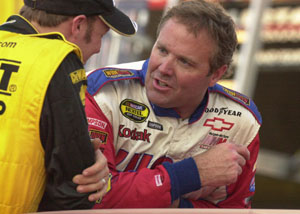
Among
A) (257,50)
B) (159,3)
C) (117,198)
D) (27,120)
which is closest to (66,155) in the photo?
(27,120)

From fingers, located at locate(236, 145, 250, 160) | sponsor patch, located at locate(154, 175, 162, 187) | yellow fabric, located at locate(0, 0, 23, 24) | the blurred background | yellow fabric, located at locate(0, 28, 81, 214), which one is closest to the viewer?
yellow fabric, located at locate(0, 28, 81, 214)

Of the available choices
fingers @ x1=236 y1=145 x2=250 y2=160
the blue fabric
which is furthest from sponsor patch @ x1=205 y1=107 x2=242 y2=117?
the blue fabric

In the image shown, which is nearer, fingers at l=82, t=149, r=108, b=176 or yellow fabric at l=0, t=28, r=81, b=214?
yellow fabric at l=0, t=28, r=81, b=214

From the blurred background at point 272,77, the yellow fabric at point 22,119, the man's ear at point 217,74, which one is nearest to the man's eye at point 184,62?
the man's ear at point 217,74

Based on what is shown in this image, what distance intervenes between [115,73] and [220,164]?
55 centimetres

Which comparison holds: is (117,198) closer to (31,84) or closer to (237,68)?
(31,84)

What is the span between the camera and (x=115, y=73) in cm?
211

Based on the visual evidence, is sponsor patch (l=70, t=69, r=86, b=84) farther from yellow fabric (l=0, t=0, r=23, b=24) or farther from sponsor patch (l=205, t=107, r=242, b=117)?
yellow fabric (l=0, t=0, r=23, b=24)

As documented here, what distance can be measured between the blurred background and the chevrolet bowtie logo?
3070 mm

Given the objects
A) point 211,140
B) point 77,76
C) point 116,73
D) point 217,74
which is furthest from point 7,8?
point 77,76

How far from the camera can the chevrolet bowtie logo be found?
2172mm

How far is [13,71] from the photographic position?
4.69ft

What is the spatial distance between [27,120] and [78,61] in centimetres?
24

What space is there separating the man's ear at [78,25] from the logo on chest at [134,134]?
48 centimetres
